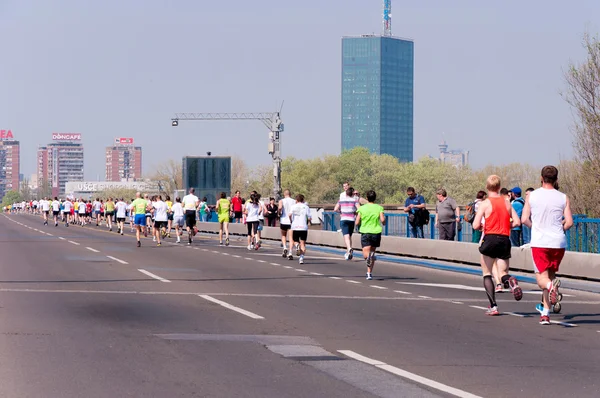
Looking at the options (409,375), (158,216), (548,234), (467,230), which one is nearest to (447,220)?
(467,230)

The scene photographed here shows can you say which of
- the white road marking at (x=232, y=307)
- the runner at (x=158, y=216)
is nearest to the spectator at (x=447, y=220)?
the runner at (x=158, y=216)

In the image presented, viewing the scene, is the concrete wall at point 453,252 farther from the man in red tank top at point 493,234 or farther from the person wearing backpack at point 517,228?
the man in red tank top at point 493,234

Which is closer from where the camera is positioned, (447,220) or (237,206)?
(447,220)

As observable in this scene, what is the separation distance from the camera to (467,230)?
26625 millimetres

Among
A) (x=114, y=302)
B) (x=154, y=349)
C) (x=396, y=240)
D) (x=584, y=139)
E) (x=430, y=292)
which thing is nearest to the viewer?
(x=154, y=349)

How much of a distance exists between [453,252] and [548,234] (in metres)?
12.9

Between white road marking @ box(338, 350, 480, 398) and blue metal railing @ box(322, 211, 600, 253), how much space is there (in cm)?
1255

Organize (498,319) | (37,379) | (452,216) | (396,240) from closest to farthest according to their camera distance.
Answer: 1. (37,379)
2. (498,319)
3. (452,216)
4. (396,240)

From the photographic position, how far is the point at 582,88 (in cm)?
3981

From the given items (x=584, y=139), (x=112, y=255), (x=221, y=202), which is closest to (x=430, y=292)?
(x=112, y=255)

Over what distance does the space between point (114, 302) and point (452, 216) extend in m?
13.8

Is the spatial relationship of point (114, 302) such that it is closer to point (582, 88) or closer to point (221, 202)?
point (221, 202)

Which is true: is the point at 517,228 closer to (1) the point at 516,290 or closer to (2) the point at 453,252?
(2) the point at 453,252

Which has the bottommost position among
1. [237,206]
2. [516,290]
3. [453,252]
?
[453,252]
